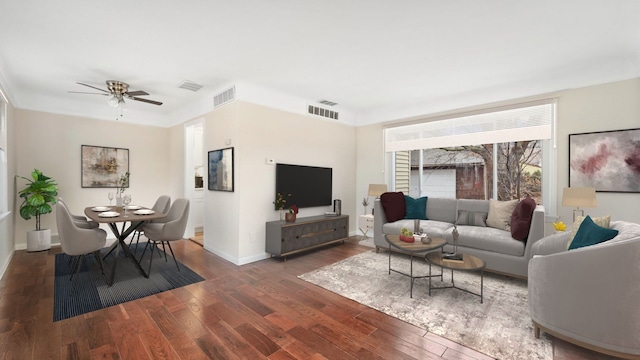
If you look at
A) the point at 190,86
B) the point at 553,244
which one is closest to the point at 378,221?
the point at 553,244

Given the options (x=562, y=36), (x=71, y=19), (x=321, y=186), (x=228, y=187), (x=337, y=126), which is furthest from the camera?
(x=337, y=126)

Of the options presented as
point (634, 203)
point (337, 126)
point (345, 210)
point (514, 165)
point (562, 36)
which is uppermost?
point (562, 36)

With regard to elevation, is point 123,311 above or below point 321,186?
below

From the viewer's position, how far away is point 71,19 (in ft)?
8.22

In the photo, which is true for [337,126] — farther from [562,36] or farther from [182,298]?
[182,298]

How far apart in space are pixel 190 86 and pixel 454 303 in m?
4.57

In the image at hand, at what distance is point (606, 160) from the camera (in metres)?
3.56

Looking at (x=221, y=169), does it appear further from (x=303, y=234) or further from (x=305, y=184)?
(x=303, y=234)

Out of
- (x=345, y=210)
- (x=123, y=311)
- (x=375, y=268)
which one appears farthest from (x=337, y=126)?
(x=123, y=311)

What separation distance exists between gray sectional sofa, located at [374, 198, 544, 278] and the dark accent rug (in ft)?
9.98

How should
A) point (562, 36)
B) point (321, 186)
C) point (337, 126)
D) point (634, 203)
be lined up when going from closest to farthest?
point (562, 36) < point (634, 203) < point (321, 186) < point (337, 126)

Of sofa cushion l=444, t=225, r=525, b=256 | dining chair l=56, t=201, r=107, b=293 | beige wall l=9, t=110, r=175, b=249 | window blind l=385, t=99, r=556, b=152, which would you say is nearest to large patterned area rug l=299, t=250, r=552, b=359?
sofa cushion l=444, t=225, r=525, b=256

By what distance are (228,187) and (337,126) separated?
259 centimetres

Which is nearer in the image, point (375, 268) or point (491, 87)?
point (375, 268)
